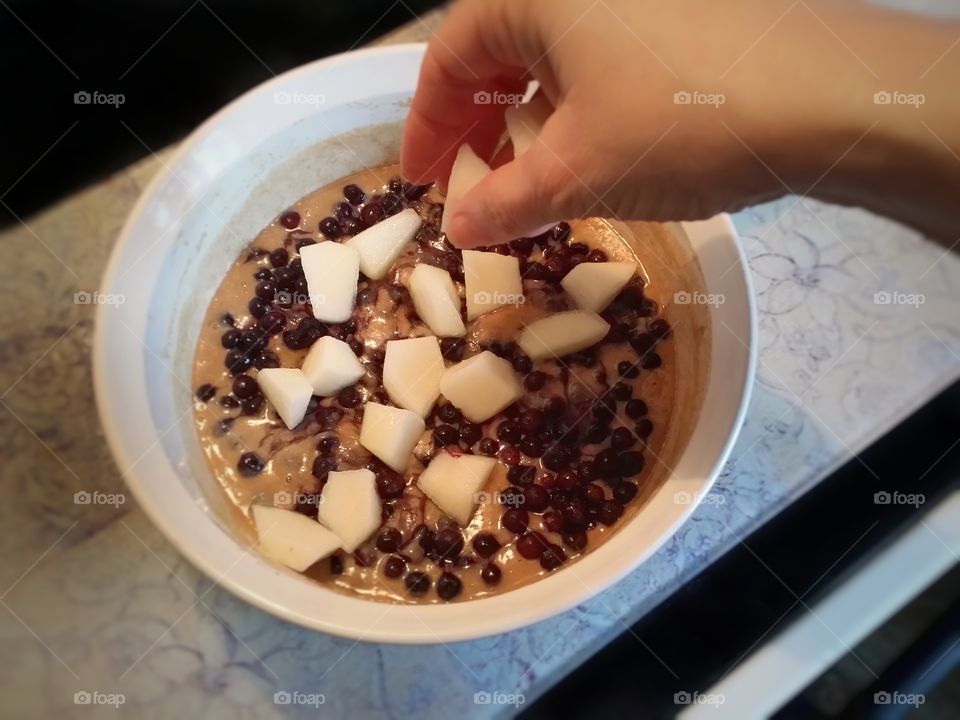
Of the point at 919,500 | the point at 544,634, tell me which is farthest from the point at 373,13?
the point at 919,500

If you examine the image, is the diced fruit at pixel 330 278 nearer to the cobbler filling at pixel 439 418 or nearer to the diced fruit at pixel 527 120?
the cobbler filling at pixel 439 418

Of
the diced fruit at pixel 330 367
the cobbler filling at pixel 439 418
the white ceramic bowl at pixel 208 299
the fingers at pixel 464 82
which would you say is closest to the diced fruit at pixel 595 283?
the cobbler filling at pixel 439 418

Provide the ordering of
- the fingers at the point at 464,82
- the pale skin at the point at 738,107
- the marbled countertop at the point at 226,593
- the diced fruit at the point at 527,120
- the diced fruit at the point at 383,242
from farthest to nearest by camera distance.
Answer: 1. the diced fruit at the point at 383,242
2. the marbled countertop at the point at 226,593
3. the diced fruit at the point at 527,120
4. the fingers at the point at 464,82
5. the pale skin at the point at 738,107

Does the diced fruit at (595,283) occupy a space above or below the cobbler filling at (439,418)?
above

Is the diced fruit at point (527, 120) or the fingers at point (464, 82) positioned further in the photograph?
the diced fruit at point (527, 120)

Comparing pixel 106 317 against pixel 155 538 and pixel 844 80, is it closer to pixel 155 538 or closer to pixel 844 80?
pixel 155 538

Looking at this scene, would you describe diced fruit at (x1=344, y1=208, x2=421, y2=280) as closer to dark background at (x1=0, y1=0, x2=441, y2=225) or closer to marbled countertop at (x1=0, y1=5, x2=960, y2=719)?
dark background at (x1=0, y1=0, x2=441, y2=225)

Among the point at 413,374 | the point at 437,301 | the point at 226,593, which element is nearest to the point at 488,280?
the point at 437,301

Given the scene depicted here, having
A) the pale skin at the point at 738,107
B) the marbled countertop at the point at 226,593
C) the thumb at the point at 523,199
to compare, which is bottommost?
the marbled countertop at the point at 226,593
